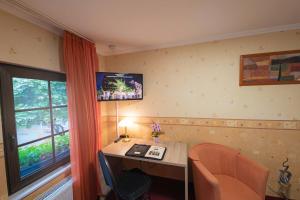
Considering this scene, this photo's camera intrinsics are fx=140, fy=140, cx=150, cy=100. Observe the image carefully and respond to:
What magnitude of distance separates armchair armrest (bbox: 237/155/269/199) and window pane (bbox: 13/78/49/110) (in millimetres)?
2400

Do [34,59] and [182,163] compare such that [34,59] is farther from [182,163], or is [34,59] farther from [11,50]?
[182,163]

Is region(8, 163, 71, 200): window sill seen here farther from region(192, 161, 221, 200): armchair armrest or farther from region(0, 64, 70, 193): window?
region(192, 161, 221, 200): armchair armrest

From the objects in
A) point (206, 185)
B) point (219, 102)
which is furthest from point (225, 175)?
point (219, 102)

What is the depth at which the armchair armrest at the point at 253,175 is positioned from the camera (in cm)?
140

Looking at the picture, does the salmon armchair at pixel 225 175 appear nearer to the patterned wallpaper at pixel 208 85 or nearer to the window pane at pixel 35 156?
the patterned wallpaper at pixel 208 85

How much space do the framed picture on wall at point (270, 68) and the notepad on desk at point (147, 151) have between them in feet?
4.65

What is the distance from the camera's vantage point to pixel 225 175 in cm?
179

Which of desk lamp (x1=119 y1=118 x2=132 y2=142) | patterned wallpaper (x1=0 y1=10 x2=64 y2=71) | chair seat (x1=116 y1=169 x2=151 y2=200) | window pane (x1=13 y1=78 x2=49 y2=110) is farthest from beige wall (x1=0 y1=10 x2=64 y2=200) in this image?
desk lamp (x1=119 y1=118 x2=132 y2=142)

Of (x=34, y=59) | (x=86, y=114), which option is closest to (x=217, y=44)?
(x=86, y=114)

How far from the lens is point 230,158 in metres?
1.79

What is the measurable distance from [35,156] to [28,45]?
1153mm

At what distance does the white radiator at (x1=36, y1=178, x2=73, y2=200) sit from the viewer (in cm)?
139

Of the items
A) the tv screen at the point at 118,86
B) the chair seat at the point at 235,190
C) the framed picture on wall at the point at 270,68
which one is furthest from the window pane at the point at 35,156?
the framed picture on wall at the point at 270,68

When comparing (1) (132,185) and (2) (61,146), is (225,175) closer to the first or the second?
(1) (132,185)
